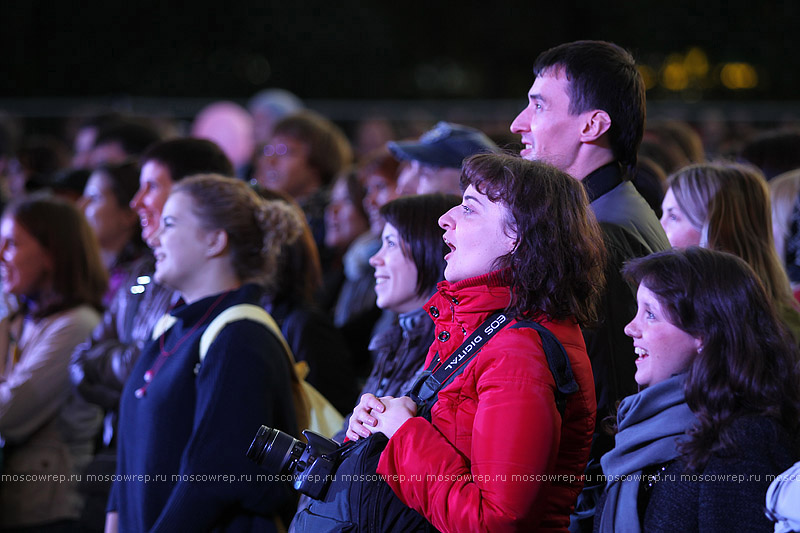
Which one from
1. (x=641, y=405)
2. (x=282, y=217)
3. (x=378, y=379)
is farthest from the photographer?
(x=282, y=217)

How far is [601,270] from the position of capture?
7.38 ft

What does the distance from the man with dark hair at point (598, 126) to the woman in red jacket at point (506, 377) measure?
1.93 feet

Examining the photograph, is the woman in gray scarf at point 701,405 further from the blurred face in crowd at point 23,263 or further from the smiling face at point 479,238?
the blurred face in crowd at point 23,263

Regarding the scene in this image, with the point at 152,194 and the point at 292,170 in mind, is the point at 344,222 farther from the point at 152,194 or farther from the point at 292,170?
the point at 152,194

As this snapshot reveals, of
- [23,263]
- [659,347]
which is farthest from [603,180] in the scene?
[23,263]

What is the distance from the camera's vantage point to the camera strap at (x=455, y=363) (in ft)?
7.02

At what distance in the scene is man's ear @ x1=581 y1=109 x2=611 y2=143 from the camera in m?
2.86

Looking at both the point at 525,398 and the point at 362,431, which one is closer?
the point at 525,398

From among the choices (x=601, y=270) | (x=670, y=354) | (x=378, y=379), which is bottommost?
(x=378, y=379)

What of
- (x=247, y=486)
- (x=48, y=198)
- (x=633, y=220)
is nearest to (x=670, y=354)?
(x=633, y=220)

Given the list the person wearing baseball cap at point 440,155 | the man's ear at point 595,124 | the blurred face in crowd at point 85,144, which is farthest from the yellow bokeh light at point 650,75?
the man's ear at point 595,124

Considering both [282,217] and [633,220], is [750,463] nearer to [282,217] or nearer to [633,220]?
[633,220]

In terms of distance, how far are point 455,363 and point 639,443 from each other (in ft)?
1.94

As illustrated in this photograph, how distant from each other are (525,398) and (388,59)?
14.5 meters
